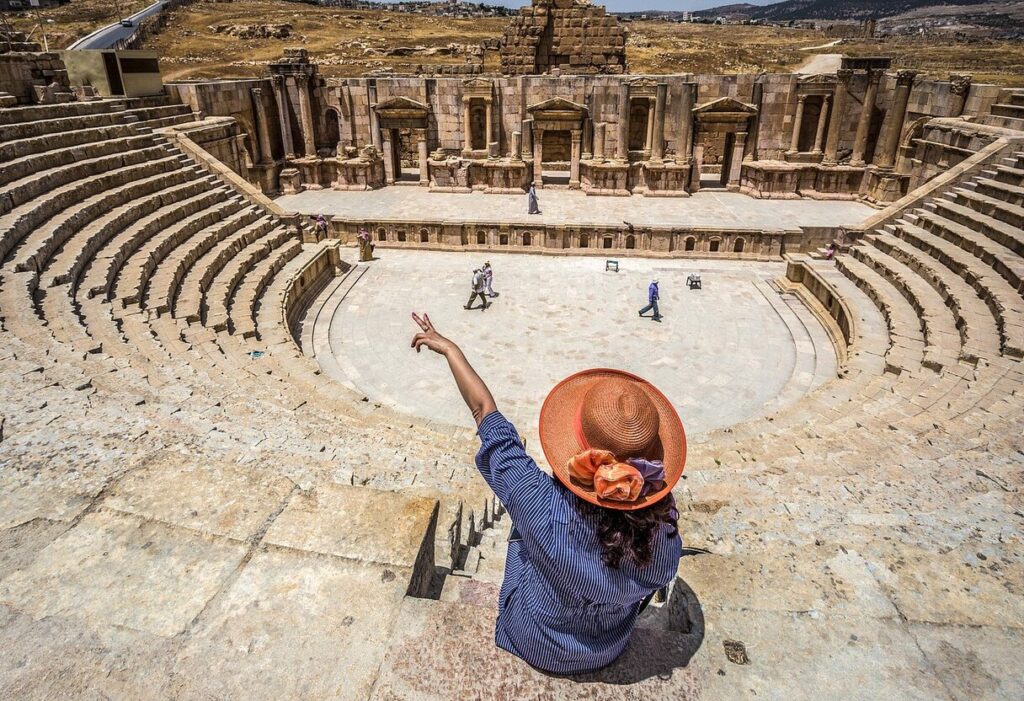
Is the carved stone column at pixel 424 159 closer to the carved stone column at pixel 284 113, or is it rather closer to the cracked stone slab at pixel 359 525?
the carved stone column at pixel 284 113

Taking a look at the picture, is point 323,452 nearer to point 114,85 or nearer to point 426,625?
point 426,625

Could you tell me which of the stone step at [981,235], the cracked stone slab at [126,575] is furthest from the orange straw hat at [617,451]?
the stone step at [981,235]

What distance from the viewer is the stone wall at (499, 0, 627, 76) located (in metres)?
25.6

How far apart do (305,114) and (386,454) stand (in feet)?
70.4

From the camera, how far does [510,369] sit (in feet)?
39.2

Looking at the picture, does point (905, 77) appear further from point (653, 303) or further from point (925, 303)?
point (653, 303)

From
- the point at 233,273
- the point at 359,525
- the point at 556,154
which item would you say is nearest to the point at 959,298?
the point at 359,525

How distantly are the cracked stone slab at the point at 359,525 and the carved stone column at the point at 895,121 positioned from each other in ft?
80.7

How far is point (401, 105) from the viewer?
23938 millimetres

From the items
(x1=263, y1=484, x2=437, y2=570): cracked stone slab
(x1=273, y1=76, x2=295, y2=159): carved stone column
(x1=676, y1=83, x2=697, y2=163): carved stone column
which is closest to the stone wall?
(x1=676, y1=83, x2=697, y2=163): carved stone column

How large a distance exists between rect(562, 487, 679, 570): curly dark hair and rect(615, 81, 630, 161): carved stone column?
2250 centimetres

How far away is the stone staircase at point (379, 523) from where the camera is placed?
109 inches

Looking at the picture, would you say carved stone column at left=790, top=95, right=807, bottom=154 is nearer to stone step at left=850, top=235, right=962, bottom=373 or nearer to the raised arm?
stone step at left=850, top=235, right=962, bottom=373

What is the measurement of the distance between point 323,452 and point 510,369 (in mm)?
6038
